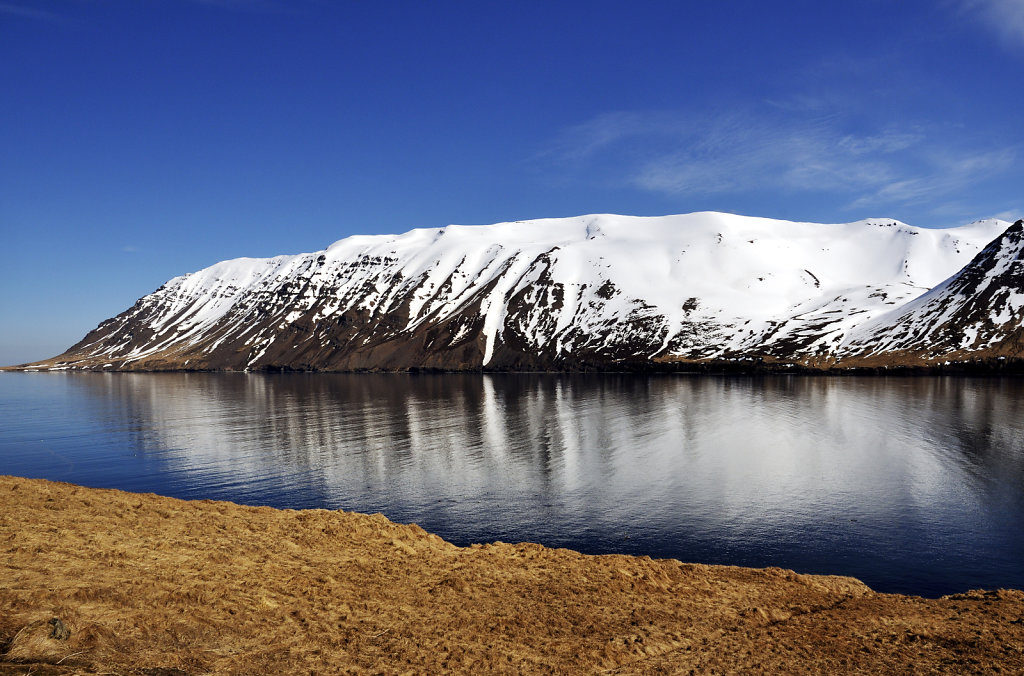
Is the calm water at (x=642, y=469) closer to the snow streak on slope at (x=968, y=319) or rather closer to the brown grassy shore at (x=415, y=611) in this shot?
the brown grassy shore at (x=415, y=611)

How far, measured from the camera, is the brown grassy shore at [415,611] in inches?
625

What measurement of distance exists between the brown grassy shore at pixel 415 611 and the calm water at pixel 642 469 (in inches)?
338

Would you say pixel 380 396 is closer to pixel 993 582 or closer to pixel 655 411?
pixel 655 411

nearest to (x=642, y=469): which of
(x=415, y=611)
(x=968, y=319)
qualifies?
(x=415, y=611)

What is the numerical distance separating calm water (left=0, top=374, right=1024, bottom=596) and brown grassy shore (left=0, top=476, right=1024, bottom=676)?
28.2 ft

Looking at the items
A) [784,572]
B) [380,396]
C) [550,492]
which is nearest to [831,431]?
[550,492]

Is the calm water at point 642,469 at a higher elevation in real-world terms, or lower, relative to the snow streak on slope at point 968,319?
lower

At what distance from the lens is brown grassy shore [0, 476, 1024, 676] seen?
52.1 ft

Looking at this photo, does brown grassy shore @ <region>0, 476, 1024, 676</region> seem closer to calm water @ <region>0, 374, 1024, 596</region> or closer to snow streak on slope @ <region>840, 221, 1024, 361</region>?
calm water @ <region>0, 374, 1024, 596</region>

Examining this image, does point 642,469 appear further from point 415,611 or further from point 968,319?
point 968,319

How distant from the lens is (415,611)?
19422mm

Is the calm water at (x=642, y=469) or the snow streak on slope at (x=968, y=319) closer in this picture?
the calm water at (x=642, y=469)

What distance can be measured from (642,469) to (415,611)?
119 ft

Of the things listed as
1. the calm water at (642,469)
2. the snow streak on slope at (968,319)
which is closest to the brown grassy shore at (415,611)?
the calm water at (642,469)
